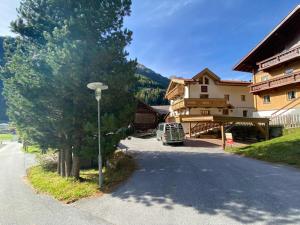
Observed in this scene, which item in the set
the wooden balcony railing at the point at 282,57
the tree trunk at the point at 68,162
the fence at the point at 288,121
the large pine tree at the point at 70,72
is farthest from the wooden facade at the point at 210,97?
the large pine tree at the point at 70,72

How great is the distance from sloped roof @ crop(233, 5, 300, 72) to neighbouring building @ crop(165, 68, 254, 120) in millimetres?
6351

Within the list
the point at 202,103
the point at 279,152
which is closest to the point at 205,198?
the point at 279,152

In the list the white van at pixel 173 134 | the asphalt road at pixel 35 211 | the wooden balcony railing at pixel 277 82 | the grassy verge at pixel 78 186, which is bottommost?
the asphalt road at pixel 35 211

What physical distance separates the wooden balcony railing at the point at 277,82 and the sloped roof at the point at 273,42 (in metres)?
3.65

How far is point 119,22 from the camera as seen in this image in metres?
12.1

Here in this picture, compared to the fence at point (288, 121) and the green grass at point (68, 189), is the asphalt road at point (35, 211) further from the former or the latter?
the fence at point (288, 121)

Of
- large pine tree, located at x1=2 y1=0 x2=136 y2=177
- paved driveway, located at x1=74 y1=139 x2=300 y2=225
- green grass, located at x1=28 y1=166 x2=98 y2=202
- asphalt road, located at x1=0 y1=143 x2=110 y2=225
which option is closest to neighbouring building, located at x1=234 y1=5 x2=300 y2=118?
paved driveway, located at x1=74 y1=139 x2=300 y2=225

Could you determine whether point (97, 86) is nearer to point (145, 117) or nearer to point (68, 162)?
point (68, 162)

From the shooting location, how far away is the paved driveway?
20.9 ft

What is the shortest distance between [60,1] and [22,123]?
6.24 metres

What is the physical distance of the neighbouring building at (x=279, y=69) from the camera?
24228 millimetres

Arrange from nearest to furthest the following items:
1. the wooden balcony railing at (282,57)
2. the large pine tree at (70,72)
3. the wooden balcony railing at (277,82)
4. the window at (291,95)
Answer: the large pine tree at (70,72) < the wooden balcony railing at (282,57) < the wooden balcony railing at (277,82) < the window at (291,95)

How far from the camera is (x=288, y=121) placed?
2089 centimetres

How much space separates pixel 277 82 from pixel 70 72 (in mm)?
23380
